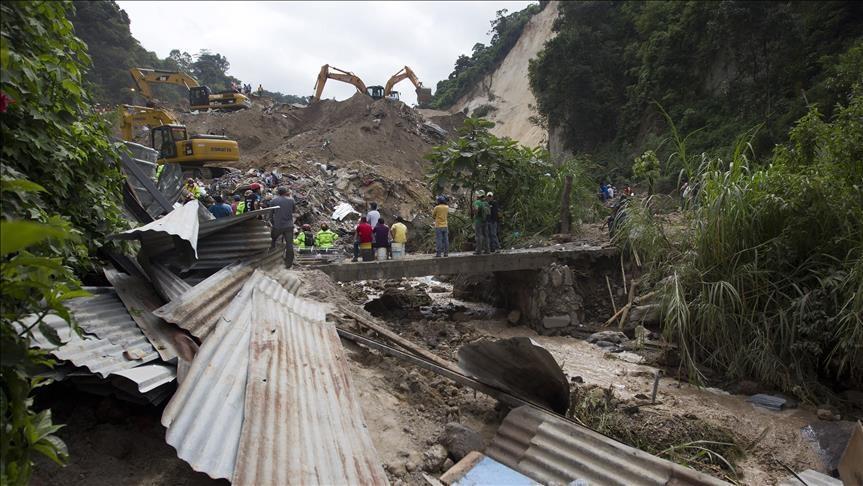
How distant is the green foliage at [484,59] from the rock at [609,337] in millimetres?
44522

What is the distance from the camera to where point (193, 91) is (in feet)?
88.3

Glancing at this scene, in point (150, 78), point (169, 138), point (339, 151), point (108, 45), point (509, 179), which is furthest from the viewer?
point (108, 45)

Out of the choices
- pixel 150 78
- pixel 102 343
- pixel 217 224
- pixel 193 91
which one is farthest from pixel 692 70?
pixel 102 343

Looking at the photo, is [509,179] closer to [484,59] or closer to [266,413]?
[266,413]

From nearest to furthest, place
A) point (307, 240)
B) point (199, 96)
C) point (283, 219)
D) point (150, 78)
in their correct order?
point (283, 219) < point (307, 240) < point (150, 78) < point (199, 96)

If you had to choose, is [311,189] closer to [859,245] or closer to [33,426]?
[859,245]

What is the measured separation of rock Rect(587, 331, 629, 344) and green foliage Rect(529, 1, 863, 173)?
4.88 metres

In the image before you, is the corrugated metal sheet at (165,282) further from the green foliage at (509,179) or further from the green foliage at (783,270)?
the green foliage at (509,179)

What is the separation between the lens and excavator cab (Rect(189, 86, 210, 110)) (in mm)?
26938

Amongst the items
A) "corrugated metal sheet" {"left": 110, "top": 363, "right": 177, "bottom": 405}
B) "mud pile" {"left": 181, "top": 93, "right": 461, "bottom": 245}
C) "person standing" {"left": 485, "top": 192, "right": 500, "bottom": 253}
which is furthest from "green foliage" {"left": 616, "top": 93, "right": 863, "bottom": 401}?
"mud pile" {"left": 181, "top": 93, "right": 461, "bottom": 245}

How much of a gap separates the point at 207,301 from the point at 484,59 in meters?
53.1

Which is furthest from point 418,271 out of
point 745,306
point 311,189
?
point 311,189

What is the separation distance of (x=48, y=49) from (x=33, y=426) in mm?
2063

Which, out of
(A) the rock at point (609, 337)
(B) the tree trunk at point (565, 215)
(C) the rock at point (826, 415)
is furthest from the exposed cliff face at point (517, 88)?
(C) the rock at point (826, 415)
